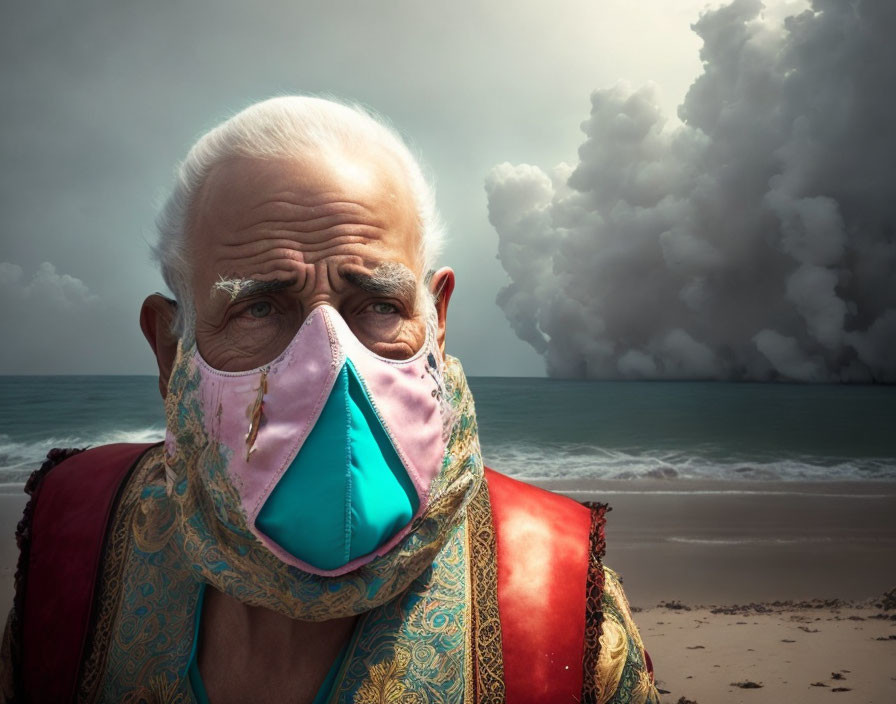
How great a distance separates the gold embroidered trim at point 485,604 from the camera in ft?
4.66

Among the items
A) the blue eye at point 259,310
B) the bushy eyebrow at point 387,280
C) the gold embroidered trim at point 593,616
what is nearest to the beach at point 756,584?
the gold embroidered trim at point 593,616

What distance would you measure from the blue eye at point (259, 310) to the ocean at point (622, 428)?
11751 millimetres

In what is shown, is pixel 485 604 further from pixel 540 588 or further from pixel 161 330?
pixel 161 330

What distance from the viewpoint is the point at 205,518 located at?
1361 millimetres

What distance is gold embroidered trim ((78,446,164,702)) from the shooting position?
151cm

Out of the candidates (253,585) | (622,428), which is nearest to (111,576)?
(253,585)

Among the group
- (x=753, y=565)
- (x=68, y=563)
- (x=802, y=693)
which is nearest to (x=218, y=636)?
(x=68, y=563)

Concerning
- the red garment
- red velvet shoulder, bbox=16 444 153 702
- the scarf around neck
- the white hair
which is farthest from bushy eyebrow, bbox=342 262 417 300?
red velvet shoulder, bbox=16 444 153 702

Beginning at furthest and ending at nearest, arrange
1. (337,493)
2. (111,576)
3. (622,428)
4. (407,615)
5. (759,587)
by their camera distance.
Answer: (622,428) → (759,587) → (111,576) → (407,615) → (337,493)

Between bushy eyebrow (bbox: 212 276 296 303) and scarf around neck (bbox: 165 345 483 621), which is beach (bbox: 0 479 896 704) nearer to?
scarf around neck (bbox: 165 345 483 621)

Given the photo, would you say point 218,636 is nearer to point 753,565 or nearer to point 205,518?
point 205,518

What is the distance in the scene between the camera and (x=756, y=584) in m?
6.47

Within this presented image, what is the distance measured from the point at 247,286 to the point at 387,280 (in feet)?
0.85

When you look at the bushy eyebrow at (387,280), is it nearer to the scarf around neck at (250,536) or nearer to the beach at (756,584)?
the scarf around neck at (250,536)
